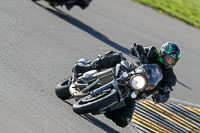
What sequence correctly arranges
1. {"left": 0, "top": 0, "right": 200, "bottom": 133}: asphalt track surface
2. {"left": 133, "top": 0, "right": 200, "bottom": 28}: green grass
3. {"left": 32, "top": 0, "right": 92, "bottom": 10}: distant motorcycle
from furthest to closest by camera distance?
{"left": 133, "top": 0, "right": 200, "bottom": 28}: green grass
{"left": 32, "top": 0, "right": 92, "bottom": 10}: distant motorcycle
{"left": 0, "top": 0, "right": 200, "bottom": 133}: asphalt track surface

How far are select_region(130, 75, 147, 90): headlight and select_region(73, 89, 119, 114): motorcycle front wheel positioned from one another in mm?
420

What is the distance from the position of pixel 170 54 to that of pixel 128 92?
3.56 feet

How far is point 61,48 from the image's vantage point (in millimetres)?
11148

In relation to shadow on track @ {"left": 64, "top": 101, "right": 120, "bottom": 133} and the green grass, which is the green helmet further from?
the green grass

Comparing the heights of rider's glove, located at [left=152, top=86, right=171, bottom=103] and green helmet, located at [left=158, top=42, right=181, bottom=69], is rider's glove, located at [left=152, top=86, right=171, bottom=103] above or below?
below

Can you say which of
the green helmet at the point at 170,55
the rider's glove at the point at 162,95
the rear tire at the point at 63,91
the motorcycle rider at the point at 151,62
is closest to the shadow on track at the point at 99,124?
the motorcycle rider at the point at 151,62

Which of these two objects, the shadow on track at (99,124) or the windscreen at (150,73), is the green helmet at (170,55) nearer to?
the windscreen at (150,73)

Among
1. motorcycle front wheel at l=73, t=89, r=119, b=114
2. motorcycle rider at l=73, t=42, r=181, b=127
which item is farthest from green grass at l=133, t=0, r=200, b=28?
motorcycle front wheel at l=73, t=89, r=119, b=114

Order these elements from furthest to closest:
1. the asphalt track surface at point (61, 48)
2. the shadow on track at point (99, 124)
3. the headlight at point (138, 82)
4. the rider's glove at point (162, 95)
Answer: the shadow on track at point (99, 124)
the rider's glove at point (162, 95)
the asphalt track surface at point (61, 48)
the headlight at point (138, 82)

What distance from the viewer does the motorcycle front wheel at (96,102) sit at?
22.5 feet

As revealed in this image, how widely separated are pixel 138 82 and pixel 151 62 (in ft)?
4.44

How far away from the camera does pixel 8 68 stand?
863 cm

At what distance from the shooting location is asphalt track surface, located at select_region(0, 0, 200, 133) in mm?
7195

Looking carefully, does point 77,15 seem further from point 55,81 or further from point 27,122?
point 27,122
